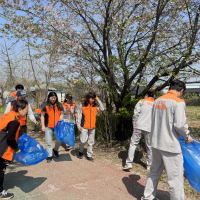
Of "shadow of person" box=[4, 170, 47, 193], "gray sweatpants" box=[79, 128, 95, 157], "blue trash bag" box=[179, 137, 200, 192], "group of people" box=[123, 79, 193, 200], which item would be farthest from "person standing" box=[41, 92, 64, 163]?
"blue trash bag" box=[179, 137, 200, 192]

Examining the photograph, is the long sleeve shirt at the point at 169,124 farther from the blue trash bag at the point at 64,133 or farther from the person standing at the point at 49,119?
the person standing at the point at 49,119

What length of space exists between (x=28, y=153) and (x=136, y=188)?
195 cm

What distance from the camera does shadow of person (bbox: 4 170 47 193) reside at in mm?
3406

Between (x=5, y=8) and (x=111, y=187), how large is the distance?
543cm

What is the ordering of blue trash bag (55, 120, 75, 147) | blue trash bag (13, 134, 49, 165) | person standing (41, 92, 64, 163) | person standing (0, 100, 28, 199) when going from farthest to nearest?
person standing (41, 92, 64, 163), blue trash bag (55, 120, 75, 147), blue trash bag (13, 134, 49, 165), person standing (0, 100, 28, 199)

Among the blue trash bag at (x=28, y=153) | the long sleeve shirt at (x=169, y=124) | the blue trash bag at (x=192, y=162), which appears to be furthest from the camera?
the blue trash bag at (x=28, y=153)

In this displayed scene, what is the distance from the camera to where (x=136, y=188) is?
11.6 feet

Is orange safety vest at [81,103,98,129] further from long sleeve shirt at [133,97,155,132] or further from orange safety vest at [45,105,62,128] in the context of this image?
long sleeve shirt at [133,97,155,132]

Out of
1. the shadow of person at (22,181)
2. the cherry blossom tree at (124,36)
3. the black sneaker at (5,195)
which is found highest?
the cherry blossom tree at (124,36)

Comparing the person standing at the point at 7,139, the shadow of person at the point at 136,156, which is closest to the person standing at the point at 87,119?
the shadow of person at the point at 136,156

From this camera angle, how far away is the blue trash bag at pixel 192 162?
2695 millimetres

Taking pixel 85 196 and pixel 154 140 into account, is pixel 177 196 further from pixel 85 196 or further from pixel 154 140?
pixel 85 196

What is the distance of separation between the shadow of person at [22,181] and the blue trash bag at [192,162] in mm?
2474

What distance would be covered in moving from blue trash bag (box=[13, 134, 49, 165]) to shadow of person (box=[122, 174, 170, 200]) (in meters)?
1.61
